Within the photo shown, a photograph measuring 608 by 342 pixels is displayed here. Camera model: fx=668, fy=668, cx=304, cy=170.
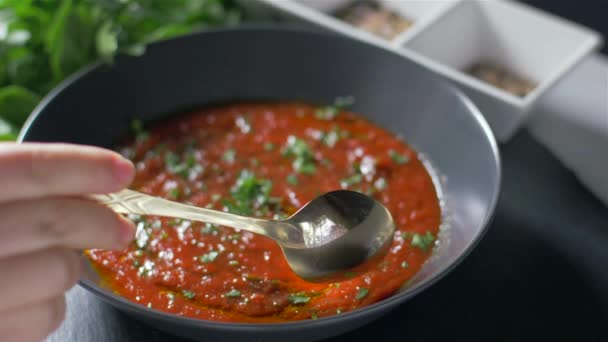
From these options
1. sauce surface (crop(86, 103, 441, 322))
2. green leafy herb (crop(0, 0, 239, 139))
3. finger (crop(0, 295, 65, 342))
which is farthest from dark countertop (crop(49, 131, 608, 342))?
green leafy herb (crop(0, 0, 239, 139))

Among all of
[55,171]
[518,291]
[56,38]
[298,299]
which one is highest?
[55,171]

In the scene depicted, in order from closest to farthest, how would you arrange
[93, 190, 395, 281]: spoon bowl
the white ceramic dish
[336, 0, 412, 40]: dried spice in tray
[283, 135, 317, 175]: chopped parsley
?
1. [93, 190, 395, 281]: spoon bowl
2. [283, 135, 317, 175]: chopped parsley
3. the white ceramic dish
4. [336, 0, 412, 40]: dried spice in tray

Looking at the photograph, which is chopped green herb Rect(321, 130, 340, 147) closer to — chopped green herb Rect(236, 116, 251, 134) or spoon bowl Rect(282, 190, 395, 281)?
chopped green herb Rect(236, 116, 251, 134)

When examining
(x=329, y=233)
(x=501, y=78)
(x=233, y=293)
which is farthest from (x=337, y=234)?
(x=501, y=78)

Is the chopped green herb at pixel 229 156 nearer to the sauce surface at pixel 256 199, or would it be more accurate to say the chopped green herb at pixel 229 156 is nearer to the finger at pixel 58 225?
the sauce surface at pixel 256 199

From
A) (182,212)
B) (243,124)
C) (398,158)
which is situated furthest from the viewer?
(243,124)

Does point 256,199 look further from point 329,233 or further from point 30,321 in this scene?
point 30,321

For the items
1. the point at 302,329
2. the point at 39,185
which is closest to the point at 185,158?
the point at 302,329

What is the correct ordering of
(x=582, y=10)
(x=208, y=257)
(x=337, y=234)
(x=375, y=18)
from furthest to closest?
(x=582, y=10)
(x=375, y=18)
(x=208, y=257)
(x=337, y=234)
